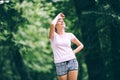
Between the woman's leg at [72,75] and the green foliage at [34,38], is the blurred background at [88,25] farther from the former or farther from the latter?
the woman's leg at [72,75]

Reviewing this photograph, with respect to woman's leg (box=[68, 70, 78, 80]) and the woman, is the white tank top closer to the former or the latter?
the woman

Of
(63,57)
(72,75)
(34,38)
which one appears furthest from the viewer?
(34,38)

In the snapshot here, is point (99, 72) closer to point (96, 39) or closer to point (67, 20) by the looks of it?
point (96, 39)

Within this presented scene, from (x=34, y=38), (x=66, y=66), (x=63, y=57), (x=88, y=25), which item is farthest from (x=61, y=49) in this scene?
(x=34, y=38)

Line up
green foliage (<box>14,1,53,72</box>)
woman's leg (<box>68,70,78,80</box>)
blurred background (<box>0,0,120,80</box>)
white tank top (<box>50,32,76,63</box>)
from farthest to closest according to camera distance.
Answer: green foliage (<box>14,1,53,72</box>) → blurred background (<box>0,0,120,80</box>) → white tank top (<box>50,32,76,63</box>) → woman's leg (<box>68,70,78,80</box>)

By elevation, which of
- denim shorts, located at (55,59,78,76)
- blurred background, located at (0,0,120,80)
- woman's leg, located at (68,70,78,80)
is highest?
denim shorts, located at (55,59,78,76)

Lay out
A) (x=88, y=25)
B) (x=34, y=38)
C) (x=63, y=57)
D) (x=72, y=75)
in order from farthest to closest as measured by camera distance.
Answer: (x=34, y=38)
(x=88, y=25)
(x=63, y=57)
(x=72, y=75)

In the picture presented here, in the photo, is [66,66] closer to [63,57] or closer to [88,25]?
[63,57]

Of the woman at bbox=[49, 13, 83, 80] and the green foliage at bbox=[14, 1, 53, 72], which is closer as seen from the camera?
the woman at bbox=[49, 13, 83, 80]

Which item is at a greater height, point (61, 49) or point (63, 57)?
point (61, 49)

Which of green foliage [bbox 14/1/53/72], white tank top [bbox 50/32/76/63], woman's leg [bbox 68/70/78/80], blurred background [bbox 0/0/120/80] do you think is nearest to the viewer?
woman's leg [bbox 68/70/78/80]

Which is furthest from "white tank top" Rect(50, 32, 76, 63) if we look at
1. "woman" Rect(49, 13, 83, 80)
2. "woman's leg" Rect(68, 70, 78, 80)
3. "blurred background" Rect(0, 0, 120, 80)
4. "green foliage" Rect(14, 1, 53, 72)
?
"green foliage" Rect(14, 1, 53, 72)

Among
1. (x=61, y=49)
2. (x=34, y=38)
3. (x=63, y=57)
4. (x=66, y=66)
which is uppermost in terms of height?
(x=61, y=49)

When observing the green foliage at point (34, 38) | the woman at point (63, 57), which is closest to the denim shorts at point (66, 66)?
the woman at point (63, 57)
